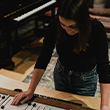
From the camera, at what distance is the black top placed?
1.21 metres

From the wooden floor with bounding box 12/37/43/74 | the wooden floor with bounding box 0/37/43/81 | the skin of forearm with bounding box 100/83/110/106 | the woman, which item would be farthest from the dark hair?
the wooden floor with bounding box 12/37/43/74

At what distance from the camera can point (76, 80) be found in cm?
150

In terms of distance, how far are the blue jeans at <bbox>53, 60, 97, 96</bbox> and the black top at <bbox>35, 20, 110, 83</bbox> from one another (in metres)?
0.04

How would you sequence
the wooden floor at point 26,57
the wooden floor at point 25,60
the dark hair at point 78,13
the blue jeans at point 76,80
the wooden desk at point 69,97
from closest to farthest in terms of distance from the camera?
the dark hair at point 78,13 → the wooden desk at point 69,97 → the blue jeans at point 76,80 → the wooden floor at point 25,60 → the wooden floor at point 26,57

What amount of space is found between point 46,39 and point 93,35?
33cm

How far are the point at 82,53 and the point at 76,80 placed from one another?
0.25 meters

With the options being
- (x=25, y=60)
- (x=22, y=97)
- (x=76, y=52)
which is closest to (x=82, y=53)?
(x=76, y=52)

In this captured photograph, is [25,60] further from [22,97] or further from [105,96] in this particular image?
[105,96]

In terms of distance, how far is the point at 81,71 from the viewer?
1467mm

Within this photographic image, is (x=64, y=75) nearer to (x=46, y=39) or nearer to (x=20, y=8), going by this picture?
(x=46, y=39)

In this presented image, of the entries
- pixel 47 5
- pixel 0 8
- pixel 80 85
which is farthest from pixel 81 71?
pixel 47 5

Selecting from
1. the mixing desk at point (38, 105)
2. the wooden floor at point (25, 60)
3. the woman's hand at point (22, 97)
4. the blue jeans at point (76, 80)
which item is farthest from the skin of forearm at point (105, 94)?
the wooden floor at point (25, 60)

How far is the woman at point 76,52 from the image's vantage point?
1.09 metres

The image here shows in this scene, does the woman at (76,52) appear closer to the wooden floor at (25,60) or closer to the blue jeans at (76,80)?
the blue jeans at (76,80)
